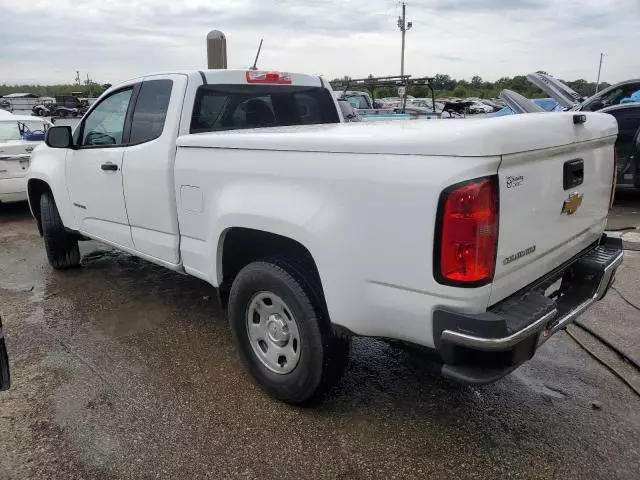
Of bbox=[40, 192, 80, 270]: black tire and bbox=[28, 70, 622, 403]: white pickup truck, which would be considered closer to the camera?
bbox=[28, 70, 622, 403]: white pickup truck

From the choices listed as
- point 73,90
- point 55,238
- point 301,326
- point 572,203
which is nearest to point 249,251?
point 301,326

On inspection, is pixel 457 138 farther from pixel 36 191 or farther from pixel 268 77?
pixel 36 191

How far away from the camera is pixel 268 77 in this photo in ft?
13.8

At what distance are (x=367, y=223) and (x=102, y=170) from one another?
2.78 meters

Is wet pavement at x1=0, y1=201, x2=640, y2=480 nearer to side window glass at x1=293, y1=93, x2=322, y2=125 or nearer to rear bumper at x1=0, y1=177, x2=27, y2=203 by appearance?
side window glass at x1=293, y1=93, x2=322, y2=125

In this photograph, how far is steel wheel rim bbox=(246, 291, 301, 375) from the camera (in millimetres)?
2910

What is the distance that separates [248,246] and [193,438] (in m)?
1.15

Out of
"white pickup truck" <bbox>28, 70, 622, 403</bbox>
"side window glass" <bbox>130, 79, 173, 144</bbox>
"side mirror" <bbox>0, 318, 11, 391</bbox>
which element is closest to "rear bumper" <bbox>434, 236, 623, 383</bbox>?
"white pickup truck" <bbox>28, 70, 622, 403</bbox>

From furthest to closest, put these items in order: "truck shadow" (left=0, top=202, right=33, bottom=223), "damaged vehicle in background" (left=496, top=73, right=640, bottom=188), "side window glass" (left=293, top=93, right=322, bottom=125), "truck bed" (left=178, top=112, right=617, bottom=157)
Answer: "truck shadow" (left=0, top=202, right=33, bottom=223) → "damaged vehicle in background" (left=496, top=73, right=640, bottom=188) → "side window glass" (left=293, top=93, right=322, bottom=125) → "truck bed" (left=178, top=112, right=617, bottom=157)

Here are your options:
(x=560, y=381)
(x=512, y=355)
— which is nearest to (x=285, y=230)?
(x=512, y=355)

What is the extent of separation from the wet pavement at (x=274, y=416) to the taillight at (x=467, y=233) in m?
0.58

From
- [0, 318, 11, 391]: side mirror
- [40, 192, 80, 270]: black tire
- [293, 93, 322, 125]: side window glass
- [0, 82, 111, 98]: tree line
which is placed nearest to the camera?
[0, 318, 11, 391]: side mirror

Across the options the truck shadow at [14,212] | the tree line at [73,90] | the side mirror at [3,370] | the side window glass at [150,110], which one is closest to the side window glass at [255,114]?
the side window glass at [150,110]

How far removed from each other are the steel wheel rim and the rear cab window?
1.38 metres
